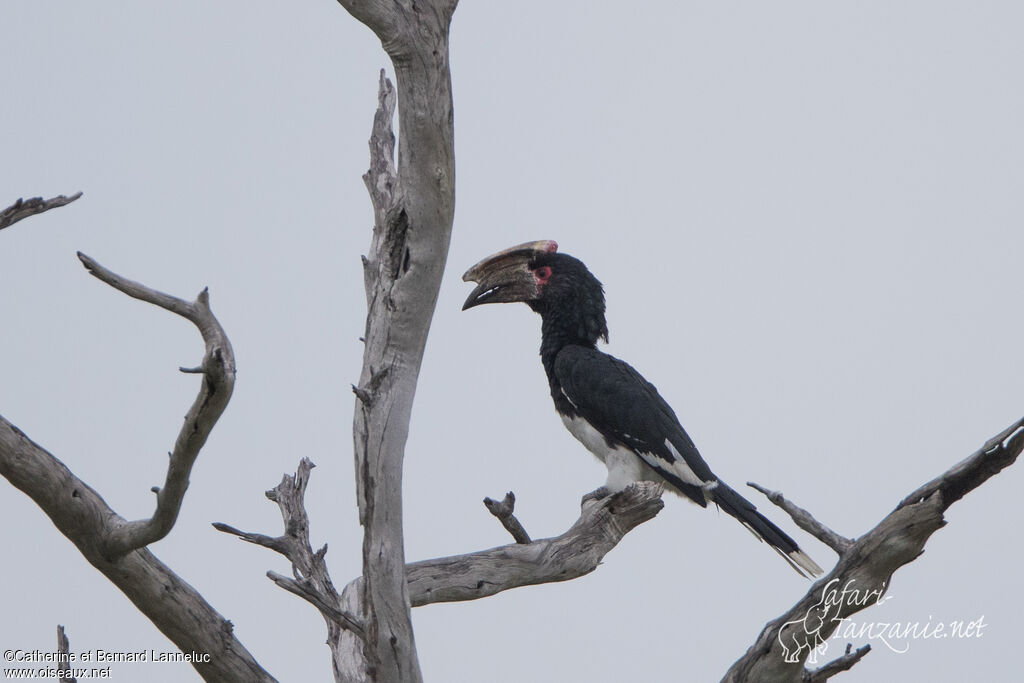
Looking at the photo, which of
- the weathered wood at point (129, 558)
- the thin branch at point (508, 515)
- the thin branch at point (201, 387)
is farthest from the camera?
the thin branch at point (508, 515)

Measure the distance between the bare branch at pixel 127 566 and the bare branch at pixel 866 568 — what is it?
1644mm

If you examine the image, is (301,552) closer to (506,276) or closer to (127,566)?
(127,566)

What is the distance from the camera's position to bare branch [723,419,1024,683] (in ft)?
10.0

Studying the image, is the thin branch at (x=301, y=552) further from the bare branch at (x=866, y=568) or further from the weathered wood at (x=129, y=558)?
the bare branch at (x=866, y=568)

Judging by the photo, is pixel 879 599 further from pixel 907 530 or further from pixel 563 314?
pixel 563 314

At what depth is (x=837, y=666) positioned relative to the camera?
3.35 m

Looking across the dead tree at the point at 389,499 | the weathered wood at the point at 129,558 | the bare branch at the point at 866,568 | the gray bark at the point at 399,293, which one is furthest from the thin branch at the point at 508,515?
the bare branch at the point at 866,568

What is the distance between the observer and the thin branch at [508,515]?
171 inches

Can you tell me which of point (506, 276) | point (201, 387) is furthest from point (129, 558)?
point (506, 276)

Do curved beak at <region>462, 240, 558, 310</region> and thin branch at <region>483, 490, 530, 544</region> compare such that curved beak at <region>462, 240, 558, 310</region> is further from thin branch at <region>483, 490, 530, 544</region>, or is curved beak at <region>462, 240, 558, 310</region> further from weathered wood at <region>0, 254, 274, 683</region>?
weathered wood at <region>0, 254, 274, 683</region>

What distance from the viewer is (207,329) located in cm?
284

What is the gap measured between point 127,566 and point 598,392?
9.47ft

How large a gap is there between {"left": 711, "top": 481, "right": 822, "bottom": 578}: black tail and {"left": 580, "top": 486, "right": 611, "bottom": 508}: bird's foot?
54cm

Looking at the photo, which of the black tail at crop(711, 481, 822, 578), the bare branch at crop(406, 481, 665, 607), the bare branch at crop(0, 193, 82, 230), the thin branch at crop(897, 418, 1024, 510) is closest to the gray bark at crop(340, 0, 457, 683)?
the bare branch at crop(406, 481, 665, 607)
